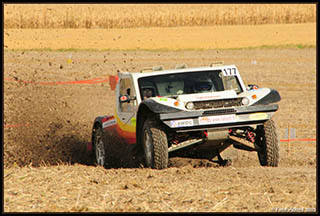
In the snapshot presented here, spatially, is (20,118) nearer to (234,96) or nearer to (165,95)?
(165,95)

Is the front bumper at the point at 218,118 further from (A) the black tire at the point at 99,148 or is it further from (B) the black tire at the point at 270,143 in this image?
(A) the black tire at the point at 99,148

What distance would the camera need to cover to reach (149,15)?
48219 mm

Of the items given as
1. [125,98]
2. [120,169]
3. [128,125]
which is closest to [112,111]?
[128,125]

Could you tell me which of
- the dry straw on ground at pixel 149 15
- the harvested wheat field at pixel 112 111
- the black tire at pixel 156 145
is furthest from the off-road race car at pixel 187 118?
the dry straw on ground at pixel 149 15

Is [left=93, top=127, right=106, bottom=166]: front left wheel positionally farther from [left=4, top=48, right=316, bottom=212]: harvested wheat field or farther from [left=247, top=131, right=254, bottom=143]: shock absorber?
[left=247, top=131, right=254, bottom=143]: shock absorber

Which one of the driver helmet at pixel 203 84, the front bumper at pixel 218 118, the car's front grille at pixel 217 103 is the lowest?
the front bumper at pixel 218 118

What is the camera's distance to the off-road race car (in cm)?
953

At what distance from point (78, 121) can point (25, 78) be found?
305 inches

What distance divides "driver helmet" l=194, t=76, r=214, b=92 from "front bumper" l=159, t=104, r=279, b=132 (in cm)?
135

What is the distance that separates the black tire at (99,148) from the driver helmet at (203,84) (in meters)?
2.43

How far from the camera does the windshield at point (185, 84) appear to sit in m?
10.9

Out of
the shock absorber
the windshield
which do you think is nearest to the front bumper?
the shock absorber

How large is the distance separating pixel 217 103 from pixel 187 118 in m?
0.68

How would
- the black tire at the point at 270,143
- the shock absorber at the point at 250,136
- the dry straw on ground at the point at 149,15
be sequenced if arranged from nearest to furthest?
the black tire at the point at 270,143
the shock absorber at the point at 250,136
the dry straw on ground at the point at 149,15
